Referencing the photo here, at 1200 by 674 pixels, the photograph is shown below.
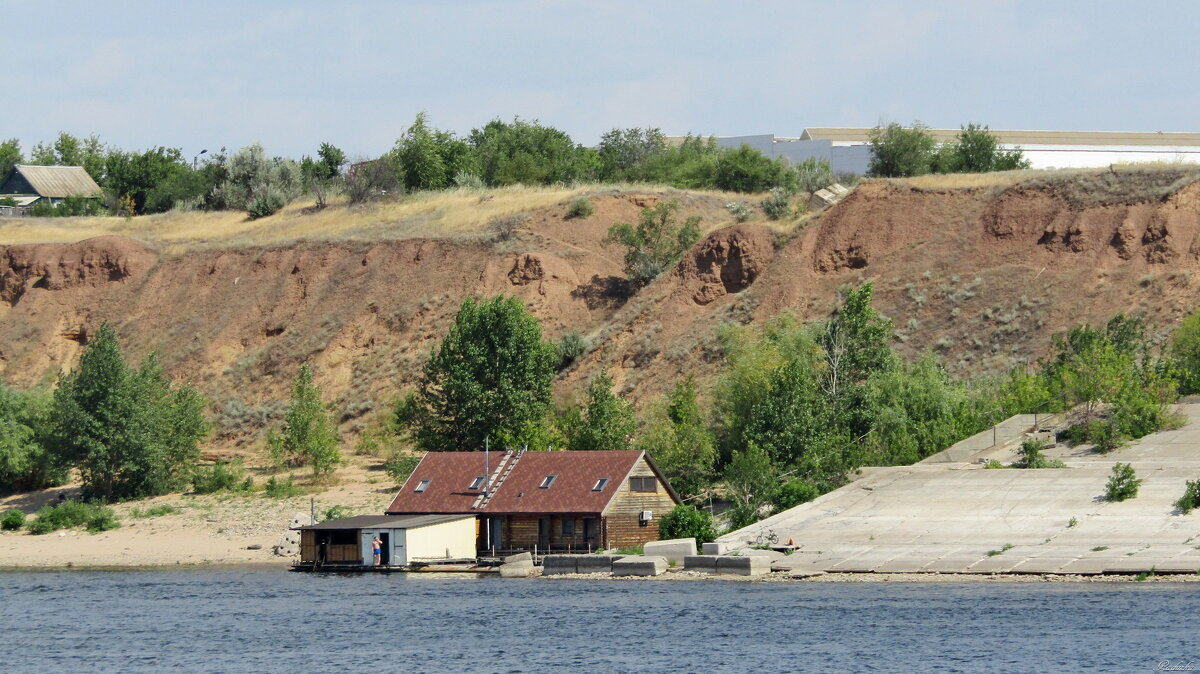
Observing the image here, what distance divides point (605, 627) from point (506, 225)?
49857 millimetres

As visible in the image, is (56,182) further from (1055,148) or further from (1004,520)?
(1004,520)

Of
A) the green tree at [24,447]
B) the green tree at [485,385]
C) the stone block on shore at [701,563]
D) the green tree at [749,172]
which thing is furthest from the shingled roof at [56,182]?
the stone block on shore at [701,563]

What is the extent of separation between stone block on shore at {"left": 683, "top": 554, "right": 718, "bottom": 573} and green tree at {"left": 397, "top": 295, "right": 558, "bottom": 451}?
14246 millimetres

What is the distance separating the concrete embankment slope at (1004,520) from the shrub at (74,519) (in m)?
25.5

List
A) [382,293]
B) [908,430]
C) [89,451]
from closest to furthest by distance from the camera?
[908,430] < [89,451] < [382,293]

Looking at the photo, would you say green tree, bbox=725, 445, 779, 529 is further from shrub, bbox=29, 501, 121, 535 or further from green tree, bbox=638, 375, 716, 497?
shrub, bbox=29, 501, 121, 535

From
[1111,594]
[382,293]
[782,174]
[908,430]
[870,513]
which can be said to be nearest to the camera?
[1111,594]

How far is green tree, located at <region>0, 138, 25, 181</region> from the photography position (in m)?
140

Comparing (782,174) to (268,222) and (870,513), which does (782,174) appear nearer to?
(268,222)

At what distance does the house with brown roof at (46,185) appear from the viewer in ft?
408

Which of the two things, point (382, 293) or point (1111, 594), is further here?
point (382, 293)

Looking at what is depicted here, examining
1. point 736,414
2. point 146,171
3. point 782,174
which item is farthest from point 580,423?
point 146,171

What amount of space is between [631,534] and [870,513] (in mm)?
8128

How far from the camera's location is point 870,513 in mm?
54188
